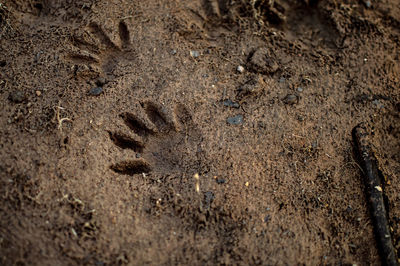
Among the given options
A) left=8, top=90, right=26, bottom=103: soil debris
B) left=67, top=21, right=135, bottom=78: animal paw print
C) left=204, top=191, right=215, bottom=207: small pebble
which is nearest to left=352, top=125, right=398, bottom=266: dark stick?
left=204, top=191, right=215, bottom=207: small pebble

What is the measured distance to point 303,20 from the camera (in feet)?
7.59

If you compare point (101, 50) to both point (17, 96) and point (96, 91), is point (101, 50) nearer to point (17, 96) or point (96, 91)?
point (96, 91)

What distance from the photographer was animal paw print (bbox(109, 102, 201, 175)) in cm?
175

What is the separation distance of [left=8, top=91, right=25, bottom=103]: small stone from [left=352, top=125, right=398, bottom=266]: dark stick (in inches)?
73.1

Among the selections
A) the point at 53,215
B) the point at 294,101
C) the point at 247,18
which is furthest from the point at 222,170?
the point at 247,18

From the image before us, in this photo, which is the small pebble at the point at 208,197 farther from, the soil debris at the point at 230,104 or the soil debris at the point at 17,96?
the soil debris at the point at 17,96

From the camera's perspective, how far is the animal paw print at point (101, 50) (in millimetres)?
1917

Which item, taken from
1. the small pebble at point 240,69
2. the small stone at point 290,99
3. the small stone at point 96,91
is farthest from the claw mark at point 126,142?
the small stone at point 290,99

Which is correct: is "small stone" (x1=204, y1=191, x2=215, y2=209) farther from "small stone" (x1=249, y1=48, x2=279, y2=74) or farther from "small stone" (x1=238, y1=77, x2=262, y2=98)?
"small stone" (x1=249, y1=48, x2=279, y2=74)

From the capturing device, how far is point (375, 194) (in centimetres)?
179

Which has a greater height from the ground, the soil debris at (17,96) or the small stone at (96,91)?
the small stone at (96,91)

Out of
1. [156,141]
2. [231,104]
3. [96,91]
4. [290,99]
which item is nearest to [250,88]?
[231,104]

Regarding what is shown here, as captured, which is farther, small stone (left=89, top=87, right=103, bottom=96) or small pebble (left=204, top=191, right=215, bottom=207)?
small stone (left=89, top=87, right=103, bottom=96)

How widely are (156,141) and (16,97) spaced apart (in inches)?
29.9
